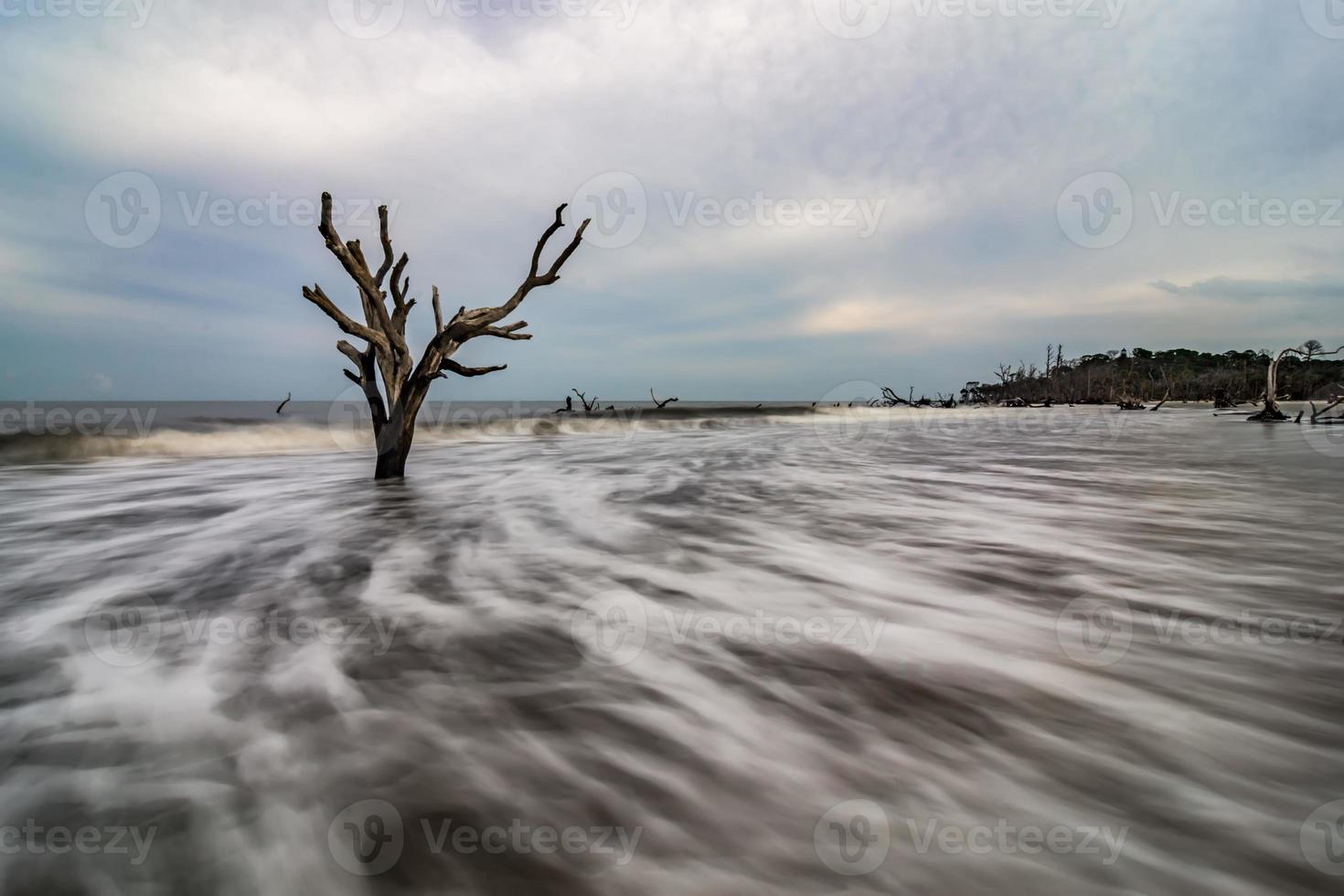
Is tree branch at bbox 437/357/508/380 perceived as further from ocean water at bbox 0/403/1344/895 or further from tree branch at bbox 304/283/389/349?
ocean water at bbox 0/403/1344/895

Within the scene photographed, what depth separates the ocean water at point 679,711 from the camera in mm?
1217

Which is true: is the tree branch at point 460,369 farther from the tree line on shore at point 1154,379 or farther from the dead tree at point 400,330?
the tree line on shore at point 1154,379

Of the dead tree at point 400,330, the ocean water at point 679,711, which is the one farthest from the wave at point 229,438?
the ocean water at point 679,711

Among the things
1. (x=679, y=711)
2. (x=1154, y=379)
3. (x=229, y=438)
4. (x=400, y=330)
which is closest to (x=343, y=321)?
(x=400, y=330)

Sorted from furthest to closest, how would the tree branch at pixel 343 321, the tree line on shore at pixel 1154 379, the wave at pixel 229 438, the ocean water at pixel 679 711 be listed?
1. the tree line on shore at pixel 1154 379
2. the wave at pixel 229 438
3. the tree branch at pixel 343 321
4. the ocean water at pixel 679 711

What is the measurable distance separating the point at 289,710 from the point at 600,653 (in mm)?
1115

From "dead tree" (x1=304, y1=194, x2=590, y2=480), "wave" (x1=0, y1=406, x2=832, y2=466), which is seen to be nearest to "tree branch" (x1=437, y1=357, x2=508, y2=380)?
"dead tree" (x1=304, y1=194, x2=590, y2=480)

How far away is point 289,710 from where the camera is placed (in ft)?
6.04

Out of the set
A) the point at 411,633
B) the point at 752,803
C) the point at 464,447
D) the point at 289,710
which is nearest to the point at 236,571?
the point at 411,633

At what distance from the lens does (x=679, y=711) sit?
6.17 feet

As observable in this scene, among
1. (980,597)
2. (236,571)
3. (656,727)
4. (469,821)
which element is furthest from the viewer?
(236,571)

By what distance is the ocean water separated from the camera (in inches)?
47.9

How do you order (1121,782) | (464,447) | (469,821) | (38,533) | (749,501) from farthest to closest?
(464,447)
(749,501)
(38,533)
(1121,782)
(469,821)

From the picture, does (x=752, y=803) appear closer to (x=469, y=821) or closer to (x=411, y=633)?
(x=469, y=821)
